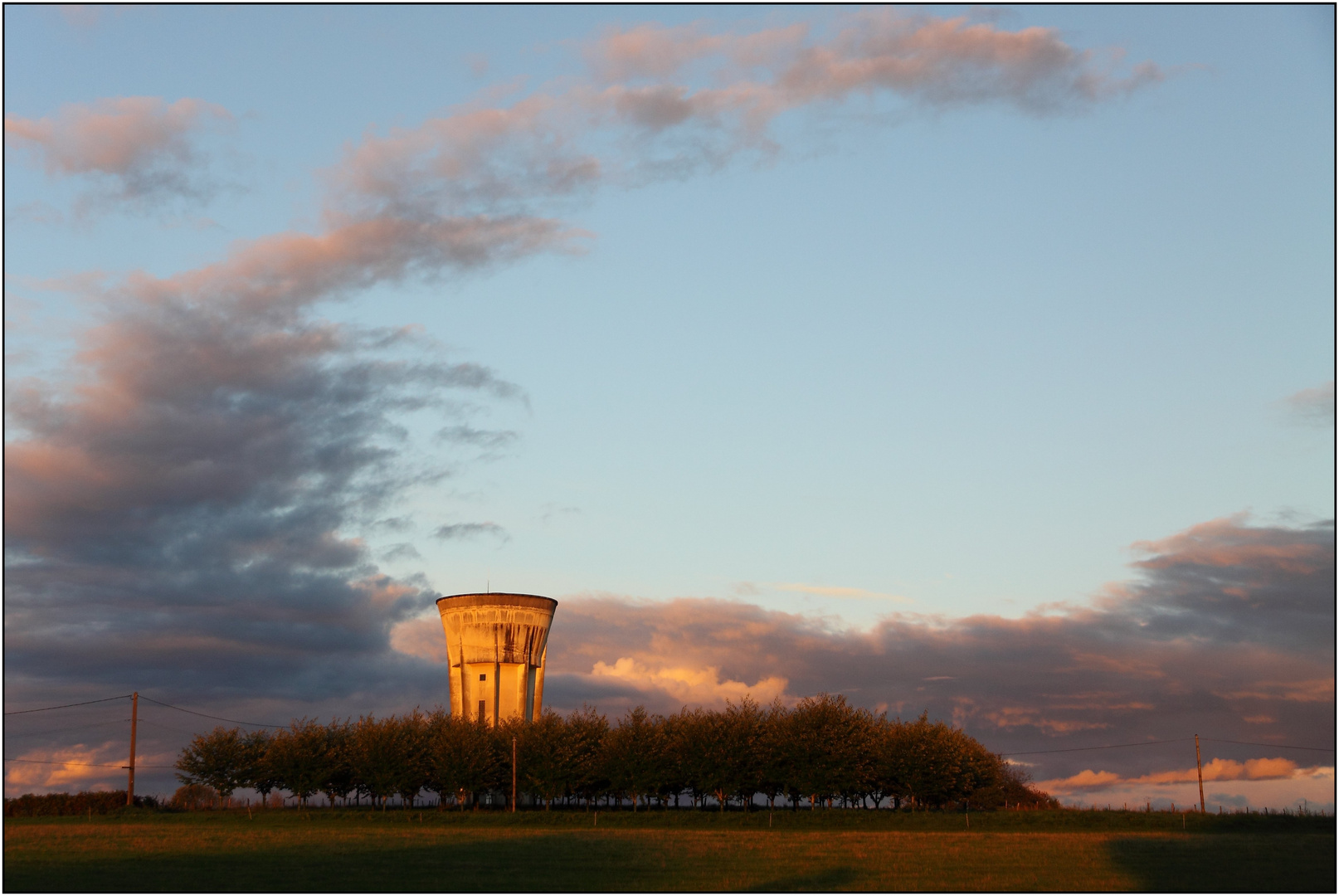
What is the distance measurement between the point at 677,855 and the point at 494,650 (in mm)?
46559

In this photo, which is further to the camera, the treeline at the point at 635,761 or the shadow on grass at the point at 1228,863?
the treeline at the point at 635,761

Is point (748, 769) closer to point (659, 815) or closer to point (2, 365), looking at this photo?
point (659, 815)

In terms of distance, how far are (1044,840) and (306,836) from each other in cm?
3584

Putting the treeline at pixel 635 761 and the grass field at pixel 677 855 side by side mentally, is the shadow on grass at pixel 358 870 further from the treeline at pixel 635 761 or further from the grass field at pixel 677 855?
the treeline at pixel 635 761

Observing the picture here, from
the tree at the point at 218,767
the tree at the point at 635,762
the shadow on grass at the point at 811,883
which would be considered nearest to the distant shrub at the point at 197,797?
the tree at the point at 218,767

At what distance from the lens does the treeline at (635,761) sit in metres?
84.1

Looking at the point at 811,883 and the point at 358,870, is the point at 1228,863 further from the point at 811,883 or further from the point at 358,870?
the point at 358,870

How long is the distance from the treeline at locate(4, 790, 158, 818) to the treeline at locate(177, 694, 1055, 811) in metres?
10.6

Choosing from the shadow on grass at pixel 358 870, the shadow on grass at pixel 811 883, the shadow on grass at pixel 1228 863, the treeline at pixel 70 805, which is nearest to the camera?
the shadow on grass at pixel 811 883

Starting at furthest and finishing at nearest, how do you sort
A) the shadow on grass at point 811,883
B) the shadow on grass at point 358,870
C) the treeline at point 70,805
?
the treeline at point 70,805 < the shadow on grass at point 358,870 < the shadow on grass at point 811,883

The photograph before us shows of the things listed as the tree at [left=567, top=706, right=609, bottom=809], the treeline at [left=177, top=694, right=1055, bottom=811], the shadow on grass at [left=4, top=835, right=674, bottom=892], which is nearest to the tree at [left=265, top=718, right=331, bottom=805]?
the treeline at [left=177, top=694, right=1055, bottom=811]

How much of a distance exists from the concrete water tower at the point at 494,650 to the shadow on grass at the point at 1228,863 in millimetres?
49310

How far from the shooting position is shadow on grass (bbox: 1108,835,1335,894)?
1417 inches

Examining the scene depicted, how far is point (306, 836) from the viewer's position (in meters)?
55.4
